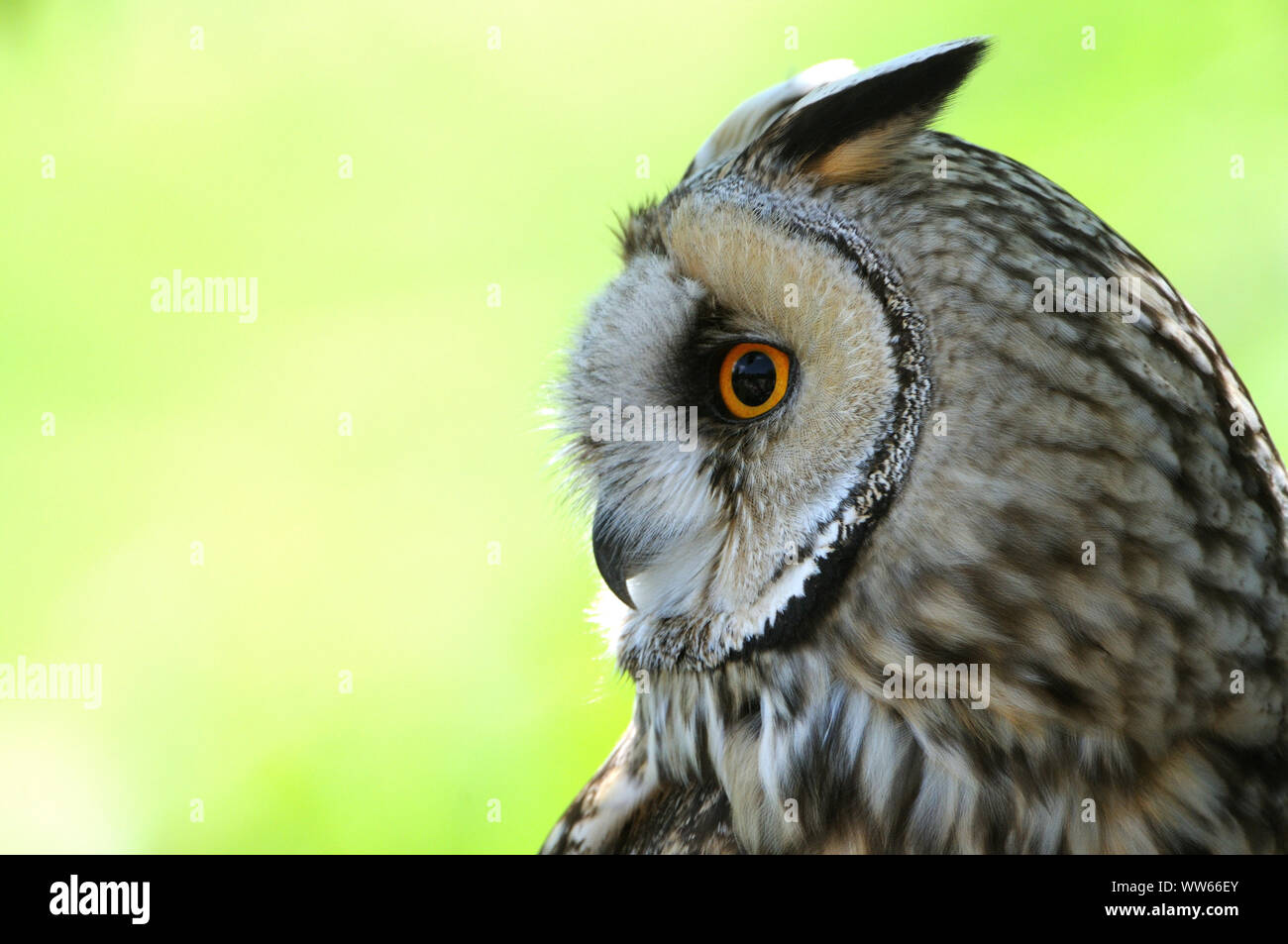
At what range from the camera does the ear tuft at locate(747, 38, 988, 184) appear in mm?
994

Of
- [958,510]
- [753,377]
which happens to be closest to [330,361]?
[753,377]

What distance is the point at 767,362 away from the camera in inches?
40.6

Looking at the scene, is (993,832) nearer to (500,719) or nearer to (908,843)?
(908,843)

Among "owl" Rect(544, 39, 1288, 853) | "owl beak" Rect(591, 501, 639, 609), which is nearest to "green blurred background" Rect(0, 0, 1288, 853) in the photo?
"owl beak" Rect(591, 501, 639, 609)

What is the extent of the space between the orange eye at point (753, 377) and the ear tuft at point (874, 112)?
18 cm

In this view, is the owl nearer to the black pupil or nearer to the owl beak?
the black pupil

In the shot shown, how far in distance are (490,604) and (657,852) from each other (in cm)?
121

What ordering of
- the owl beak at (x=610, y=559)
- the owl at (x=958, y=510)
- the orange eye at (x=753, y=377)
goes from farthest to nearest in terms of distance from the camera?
the owl beak at (x=610, y=559)
the orange eye at (x=753, y=377)
the owl at (x=958, y=510)

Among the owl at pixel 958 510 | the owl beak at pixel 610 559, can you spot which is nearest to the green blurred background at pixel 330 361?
the owl beak at pixel 610 559

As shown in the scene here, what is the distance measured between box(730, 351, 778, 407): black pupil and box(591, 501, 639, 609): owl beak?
0.29 meters

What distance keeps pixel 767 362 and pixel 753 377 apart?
0.02 meters

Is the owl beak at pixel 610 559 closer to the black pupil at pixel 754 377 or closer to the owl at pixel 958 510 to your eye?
the owl at pixel 958 510

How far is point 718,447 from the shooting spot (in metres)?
1.08

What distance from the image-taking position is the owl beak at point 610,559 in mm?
1240
